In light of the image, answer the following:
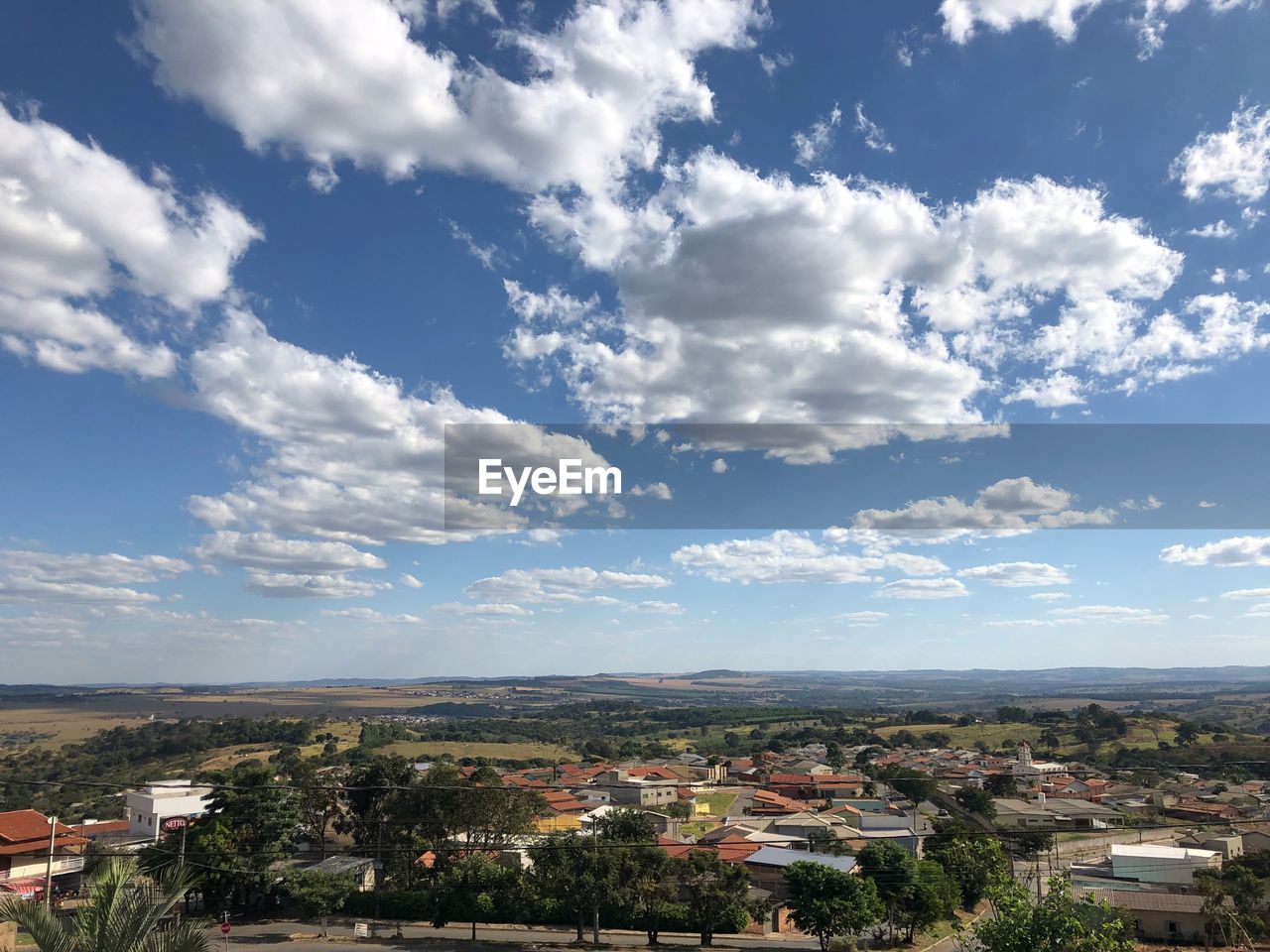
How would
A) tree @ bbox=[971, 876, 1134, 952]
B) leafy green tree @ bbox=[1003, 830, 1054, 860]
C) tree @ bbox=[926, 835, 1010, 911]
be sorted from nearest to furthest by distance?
tree @ bbox=[971, 876, 1134, 952]
tree @ bbox=[926, 835, 1010, 911]
leafy green tree @ bbox=[1003, 830, 1054, 860]

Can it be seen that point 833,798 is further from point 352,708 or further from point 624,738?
point 352,708

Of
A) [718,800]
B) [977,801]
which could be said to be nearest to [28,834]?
[718,800]

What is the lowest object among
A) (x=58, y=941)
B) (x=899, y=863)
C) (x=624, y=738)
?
(x=624, y=738)

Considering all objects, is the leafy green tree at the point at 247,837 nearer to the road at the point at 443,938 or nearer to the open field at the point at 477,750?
the road at the point at 443,938

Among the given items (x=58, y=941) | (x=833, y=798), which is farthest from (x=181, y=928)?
(x=833, y=798)

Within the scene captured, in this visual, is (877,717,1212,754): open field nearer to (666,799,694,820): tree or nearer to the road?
(666,799,694,820): tree

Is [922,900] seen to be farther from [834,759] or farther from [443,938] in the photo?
[834,759]

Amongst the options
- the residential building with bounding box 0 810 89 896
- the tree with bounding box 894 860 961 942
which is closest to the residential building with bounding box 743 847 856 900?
the tree with bounding box 894 860 961 942
